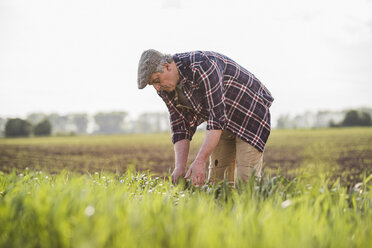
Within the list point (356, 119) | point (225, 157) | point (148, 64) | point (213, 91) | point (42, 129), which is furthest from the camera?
point (356, 119)

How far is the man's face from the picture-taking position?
314cm

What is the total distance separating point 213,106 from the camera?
319cm

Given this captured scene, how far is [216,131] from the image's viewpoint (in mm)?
3117

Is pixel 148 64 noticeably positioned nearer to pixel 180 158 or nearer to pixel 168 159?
pixel 180 158

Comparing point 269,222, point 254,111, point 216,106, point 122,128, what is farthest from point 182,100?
point 122,128

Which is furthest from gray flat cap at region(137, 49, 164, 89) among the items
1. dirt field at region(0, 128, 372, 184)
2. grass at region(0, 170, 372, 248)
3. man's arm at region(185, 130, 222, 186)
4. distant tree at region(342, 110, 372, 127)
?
distant tree at region(342, 110, 372, 127)

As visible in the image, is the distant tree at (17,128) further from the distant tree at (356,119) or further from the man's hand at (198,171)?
the distant tree at (356,119)

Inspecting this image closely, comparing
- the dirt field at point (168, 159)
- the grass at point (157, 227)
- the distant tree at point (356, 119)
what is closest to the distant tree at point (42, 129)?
the dirt field at point (168, 159)

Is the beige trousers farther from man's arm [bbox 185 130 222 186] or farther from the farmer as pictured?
man's arm [bbox 185 130 222 186]

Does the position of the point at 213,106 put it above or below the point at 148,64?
below

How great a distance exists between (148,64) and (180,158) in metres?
1.26

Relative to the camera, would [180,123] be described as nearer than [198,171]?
No

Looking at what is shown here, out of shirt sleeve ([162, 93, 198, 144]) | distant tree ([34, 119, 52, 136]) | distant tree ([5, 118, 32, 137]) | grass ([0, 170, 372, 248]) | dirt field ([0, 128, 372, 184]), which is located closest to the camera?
grass ([0, 170, 372, 248])

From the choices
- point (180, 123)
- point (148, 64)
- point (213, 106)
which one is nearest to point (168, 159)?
point (180, 123)
